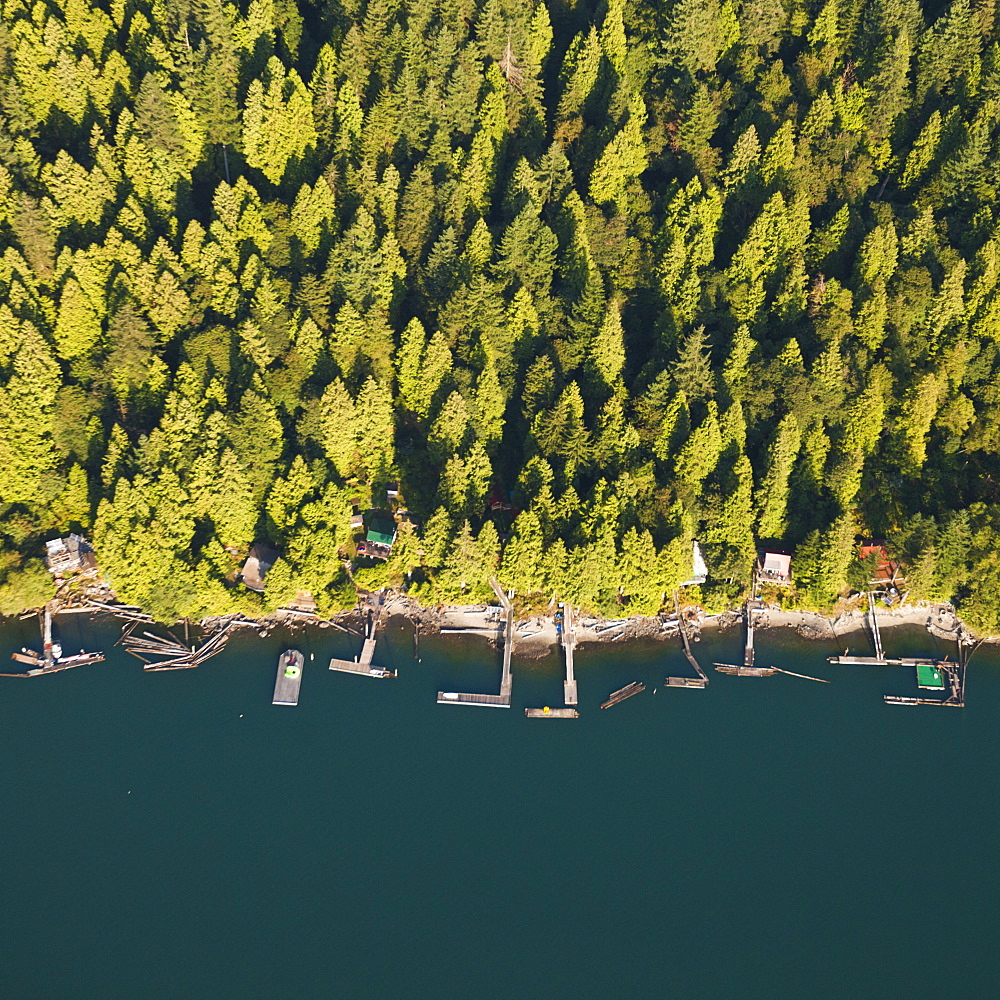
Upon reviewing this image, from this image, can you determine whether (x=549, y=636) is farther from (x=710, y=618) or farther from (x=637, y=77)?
(x=637, y=77)

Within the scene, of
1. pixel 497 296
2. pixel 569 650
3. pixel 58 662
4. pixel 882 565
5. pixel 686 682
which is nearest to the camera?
pixel 58 662

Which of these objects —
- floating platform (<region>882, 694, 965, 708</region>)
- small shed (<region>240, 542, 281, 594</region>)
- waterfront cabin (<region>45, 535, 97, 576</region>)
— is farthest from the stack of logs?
floating platform (<region>882, 694, 965, 708</region>)

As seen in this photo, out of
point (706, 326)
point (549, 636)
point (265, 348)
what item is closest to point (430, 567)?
point (549, 636)

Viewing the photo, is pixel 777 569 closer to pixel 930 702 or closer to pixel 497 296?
pixel 930 702

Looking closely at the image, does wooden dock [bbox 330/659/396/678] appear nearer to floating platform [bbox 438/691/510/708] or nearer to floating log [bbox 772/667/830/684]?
floating platform [bbox 438/691/510/708]

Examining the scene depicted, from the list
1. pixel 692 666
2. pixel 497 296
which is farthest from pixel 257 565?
pixel 692 666
